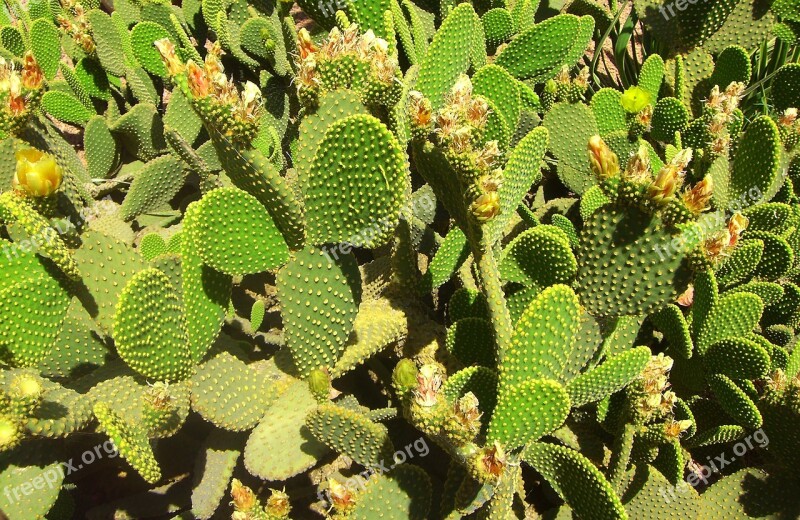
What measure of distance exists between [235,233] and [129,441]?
1.94 feet

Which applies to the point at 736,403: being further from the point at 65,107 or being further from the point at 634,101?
the point at 65,107

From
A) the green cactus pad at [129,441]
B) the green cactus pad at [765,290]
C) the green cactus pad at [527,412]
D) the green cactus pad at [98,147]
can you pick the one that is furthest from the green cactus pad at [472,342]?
the green cactus pad at [98,147]

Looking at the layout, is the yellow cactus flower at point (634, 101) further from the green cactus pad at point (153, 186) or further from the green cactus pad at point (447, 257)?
the green cactus pad at point (153, 186)

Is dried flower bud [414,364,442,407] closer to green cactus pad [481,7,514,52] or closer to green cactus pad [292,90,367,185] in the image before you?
green cactus pad [292,90,367,185]

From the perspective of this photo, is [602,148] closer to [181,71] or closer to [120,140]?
[181,71]

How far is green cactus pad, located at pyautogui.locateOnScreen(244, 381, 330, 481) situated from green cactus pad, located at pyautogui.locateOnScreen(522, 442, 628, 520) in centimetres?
62

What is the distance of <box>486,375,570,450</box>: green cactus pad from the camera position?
133cm

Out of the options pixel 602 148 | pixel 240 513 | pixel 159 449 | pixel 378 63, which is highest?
pixel 378 63

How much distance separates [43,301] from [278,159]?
3.99ft

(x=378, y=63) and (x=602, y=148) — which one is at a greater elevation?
(x=378, y=63)

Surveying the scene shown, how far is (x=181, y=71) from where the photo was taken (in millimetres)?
1383

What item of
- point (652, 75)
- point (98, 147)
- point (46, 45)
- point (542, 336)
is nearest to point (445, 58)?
Answer: point (542, 336)

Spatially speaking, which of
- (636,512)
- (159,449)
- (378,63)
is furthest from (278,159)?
(636,512)

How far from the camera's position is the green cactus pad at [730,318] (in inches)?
78.3
